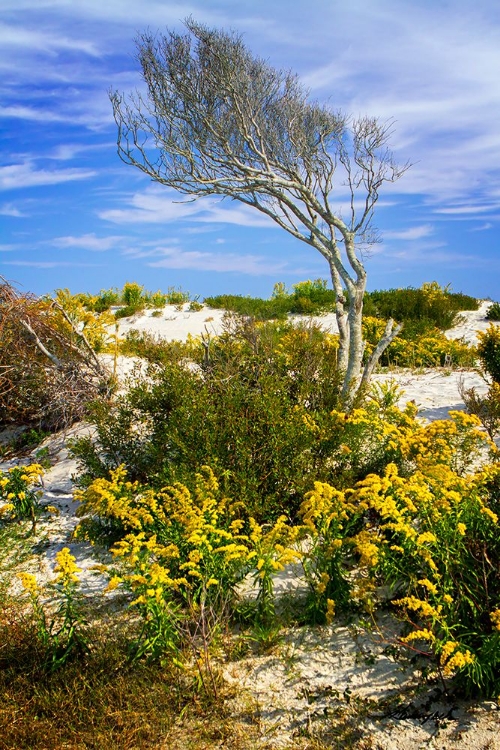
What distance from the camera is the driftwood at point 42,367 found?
27.4ft

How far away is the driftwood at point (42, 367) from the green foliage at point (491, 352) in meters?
5.59

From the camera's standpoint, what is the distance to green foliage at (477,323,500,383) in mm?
8711

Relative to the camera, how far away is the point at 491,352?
29.0 feet

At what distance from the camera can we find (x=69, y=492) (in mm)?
6531

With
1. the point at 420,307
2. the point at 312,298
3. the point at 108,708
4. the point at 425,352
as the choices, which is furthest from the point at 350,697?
the point at 312,298

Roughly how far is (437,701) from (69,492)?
14.7 feet

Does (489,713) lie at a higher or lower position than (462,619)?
lower

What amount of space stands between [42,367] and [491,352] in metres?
6.58

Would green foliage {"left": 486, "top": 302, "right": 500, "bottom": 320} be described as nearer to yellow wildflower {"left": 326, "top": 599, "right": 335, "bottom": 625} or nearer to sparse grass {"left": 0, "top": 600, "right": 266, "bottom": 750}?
yellow wildflower {"left": 326, "top": 599, "right": 335, "bottom": 625}

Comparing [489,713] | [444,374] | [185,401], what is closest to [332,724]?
[489,713]

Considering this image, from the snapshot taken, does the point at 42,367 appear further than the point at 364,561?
Yes

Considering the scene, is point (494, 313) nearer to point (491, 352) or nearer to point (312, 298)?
point (312, 298)

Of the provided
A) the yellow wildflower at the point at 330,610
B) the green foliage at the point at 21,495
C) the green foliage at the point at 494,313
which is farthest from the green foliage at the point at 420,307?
the yellow wildflower at the point at 330,610

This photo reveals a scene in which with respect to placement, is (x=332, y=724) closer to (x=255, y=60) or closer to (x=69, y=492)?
(x=69, y=492)
